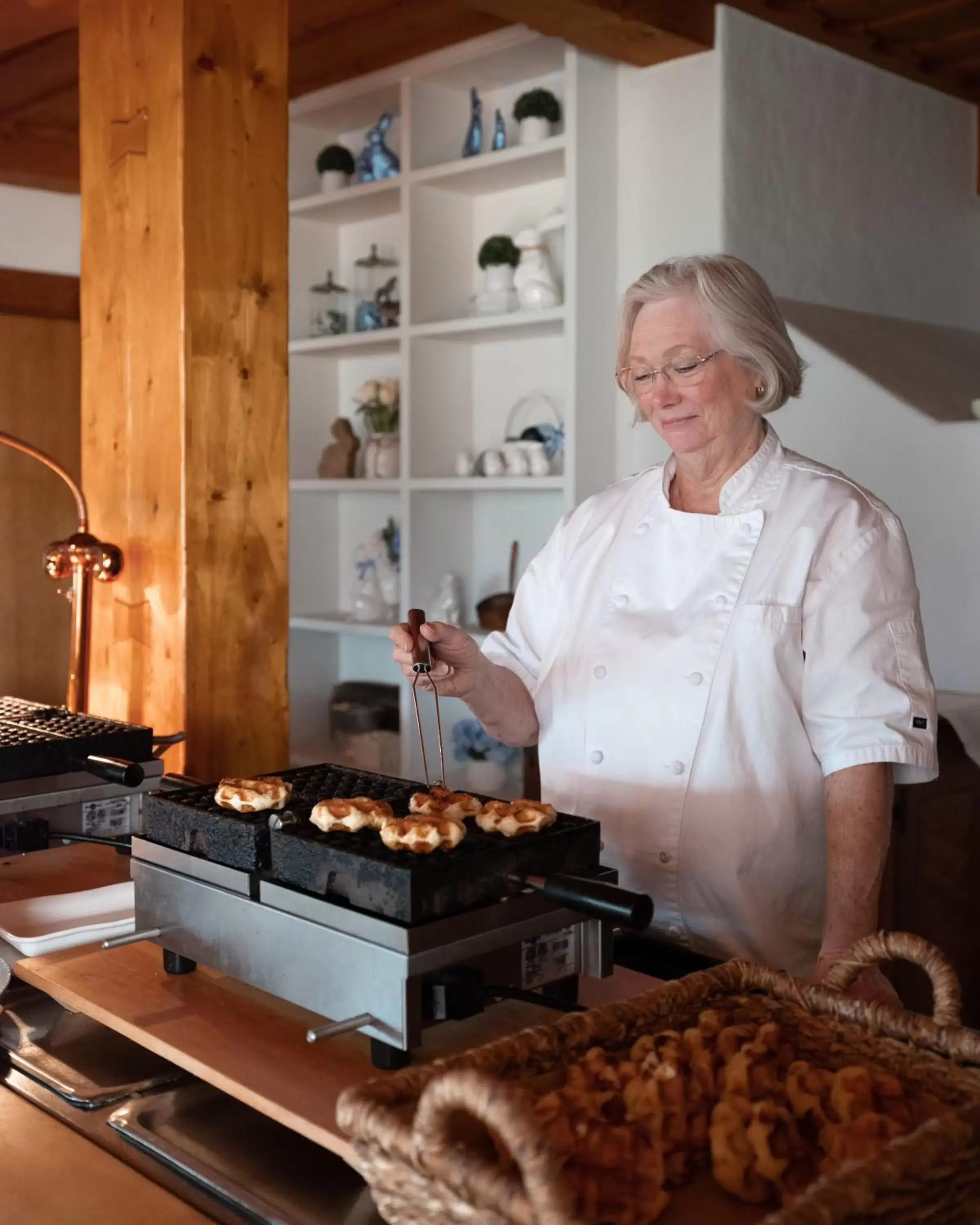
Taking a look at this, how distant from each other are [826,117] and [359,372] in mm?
1778

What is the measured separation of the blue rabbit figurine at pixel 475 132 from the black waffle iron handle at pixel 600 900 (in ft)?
9.97

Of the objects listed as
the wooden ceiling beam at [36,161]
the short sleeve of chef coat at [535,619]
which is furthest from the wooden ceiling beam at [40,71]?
the short sleeve of chef coat at [535,619]

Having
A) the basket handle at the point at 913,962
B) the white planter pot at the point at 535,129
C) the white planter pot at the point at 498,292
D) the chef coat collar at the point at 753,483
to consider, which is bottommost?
the basket handle at the point at 913,962

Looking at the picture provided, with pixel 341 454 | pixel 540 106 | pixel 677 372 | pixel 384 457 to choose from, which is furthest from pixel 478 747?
pixel 677 372

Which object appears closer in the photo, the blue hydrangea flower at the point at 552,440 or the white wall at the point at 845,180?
the white wall at the point at 845,180

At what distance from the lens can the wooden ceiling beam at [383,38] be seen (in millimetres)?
3693

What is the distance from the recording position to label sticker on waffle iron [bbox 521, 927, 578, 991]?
1.36m

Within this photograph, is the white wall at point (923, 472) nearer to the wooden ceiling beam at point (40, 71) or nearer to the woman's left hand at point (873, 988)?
the woman's left hand at point (873, 988)

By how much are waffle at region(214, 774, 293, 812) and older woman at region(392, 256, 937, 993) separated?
0.41m

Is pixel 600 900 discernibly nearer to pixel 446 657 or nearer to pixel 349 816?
pixel 349 816

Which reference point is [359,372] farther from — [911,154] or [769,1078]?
[769,1078]

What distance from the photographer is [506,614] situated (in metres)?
3.94

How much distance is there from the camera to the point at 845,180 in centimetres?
375

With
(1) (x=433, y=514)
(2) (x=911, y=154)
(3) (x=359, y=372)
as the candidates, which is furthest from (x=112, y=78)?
(2) (x=911, y=154)
